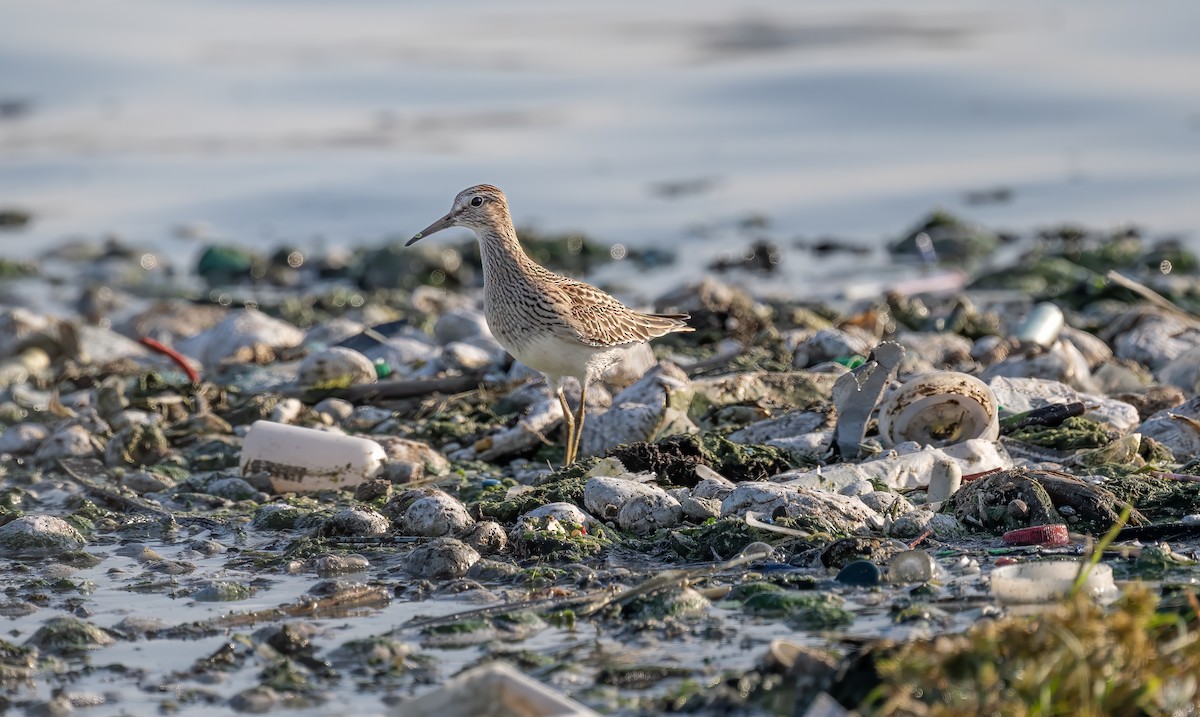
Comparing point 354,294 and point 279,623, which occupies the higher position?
point 279,623

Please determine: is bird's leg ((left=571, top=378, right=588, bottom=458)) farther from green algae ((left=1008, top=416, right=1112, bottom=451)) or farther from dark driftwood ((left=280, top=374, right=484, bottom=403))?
green algae ((left=1008, top=416, right=1112, bottom=451))

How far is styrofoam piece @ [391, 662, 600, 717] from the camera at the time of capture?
3.17m

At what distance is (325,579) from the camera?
15.6 feet

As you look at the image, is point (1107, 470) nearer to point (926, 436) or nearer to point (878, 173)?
point (926, 436)

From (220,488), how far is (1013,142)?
41.8 feet

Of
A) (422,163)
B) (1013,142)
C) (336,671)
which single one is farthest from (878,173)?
(336,671)

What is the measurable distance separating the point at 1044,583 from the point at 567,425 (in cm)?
288

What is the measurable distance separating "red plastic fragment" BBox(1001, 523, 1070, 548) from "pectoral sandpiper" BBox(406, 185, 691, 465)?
196cm

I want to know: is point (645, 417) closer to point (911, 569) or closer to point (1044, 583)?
point (911, 569)

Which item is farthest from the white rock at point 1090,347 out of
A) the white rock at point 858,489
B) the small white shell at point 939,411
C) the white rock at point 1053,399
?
the white rock at point 858,489

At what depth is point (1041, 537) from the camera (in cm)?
468

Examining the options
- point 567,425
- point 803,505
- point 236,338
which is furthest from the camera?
point 236,338

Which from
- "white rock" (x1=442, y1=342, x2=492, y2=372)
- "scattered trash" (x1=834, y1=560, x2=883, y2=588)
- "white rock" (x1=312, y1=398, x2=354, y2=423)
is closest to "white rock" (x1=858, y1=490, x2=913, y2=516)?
"scattered trash" (x1=834, y1=560, x2=883, y2=588)

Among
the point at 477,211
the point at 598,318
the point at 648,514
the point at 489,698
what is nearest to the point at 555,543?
the point at 648,514
